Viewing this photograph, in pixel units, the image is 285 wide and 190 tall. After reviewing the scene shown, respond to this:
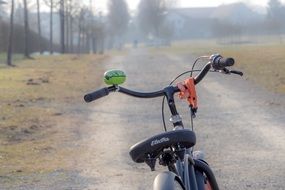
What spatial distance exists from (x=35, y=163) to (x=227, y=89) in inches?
476

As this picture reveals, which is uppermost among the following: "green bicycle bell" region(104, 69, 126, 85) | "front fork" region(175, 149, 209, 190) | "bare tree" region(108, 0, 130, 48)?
"green bicycle bell" region(104, 69, 126, 85)

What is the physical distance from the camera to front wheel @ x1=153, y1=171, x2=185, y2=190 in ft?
12.3

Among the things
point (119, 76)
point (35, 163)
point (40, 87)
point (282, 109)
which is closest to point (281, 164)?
point (35, 163)

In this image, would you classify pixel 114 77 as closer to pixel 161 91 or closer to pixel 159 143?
pixel 161 91

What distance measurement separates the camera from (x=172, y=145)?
157 inches

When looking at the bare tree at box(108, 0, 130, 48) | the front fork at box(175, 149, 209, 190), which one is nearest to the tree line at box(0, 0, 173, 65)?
the bare tree at box(108, 0, 130, 48)

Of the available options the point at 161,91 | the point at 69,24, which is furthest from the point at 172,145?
the point at 69,24

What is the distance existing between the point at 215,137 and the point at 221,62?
6.75 meters

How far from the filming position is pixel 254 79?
78.8ft

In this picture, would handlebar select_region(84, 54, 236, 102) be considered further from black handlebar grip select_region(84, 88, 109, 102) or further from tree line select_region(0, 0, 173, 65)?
tree line select_region(0, 0, 173, 65)

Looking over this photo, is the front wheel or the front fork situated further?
the front fork

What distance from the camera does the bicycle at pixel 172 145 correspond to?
3922 millimetres

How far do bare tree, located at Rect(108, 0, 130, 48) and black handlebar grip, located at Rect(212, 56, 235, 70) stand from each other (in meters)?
104

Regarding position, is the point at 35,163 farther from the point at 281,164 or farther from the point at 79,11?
the point at 79,11
